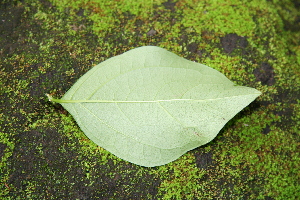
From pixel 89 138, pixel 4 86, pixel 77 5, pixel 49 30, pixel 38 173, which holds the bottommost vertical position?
pixel 38 173

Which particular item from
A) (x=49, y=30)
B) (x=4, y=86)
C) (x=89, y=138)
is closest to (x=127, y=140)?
(x=89, y=138)

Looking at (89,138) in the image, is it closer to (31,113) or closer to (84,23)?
(31,113)

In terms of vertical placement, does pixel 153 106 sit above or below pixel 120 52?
below

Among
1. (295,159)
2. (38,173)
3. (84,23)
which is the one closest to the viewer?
(38,173)
